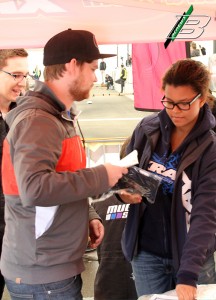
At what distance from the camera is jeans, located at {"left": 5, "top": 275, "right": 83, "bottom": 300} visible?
135 cm

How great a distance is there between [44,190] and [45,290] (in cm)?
39

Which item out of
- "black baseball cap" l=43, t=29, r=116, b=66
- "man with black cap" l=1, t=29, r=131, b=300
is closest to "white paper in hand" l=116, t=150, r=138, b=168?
"man with black cap" l=1, t=29, r=131, b=300

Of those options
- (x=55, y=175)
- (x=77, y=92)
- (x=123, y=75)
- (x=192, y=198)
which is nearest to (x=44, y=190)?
(x=55, y=175)

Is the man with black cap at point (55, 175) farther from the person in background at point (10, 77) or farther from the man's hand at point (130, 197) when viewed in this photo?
the person in background at point (10, 77)

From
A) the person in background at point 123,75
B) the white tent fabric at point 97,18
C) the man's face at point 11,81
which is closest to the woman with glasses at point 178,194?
the white tent fabric at point 97,18

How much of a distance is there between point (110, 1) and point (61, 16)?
0.18 meters

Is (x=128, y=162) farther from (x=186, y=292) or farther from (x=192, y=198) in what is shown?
(x=186, y=292)

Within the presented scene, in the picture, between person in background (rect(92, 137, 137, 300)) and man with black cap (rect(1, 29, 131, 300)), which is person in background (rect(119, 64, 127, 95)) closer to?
person in background (rect(92, 137, 137, 300))

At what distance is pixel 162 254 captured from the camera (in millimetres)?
1710

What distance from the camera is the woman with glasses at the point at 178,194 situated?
1.50 metres

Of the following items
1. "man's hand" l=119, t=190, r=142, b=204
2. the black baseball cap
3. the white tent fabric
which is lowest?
"man's hand" l=119, t=190, r=142, b=204

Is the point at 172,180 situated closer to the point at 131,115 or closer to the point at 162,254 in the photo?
the point at 162,254

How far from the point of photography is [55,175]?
119cm

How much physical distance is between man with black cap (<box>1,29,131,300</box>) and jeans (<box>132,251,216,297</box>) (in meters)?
0.44
